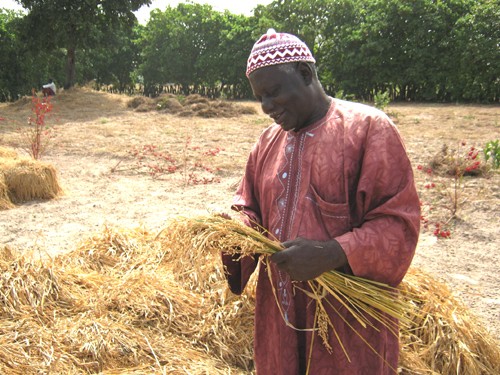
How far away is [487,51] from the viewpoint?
1521cm

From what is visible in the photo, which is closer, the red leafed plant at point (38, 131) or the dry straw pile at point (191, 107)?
the red leafed plant at point (38, 131)

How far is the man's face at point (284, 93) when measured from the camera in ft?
4.77

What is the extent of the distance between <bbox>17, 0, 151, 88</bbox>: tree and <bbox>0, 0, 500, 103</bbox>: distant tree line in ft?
0.13

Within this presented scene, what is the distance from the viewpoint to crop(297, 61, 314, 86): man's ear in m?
1.47

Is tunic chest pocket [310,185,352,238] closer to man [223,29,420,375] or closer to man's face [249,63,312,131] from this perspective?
man [223,29,420,375]

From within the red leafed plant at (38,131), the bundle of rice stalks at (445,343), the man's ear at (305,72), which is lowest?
the bundle of rice stalks at (445,343)

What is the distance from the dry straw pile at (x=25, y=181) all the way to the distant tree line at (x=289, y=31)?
329 inches

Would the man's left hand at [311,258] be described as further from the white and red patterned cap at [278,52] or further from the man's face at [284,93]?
the white and red patterned cap at [278,52]

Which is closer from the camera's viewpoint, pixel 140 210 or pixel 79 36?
pixel 140 210

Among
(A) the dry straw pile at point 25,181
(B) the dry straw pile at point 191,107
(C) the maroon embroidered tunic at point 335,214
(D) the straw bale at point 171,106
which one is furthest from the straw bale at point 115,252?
(D) the straw bale at point 171,106

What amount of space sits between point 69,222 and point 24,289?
2.28 m

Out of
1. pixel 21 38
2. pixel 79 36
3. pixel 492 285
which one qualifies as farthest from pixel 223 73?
pixel 492 285

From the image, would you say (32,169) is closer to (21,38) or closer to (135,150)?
(135,150)

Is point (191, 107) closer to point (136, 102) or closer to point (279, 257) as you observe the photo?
point (136, 102)
